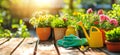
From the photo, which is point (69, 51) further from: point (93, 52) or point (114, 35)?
point (114, 35)

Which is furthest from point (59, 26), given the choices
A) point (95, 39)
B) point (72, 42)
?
point (95, 39)

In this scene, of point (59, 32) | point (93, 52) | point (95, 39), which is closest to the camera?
point (93, 52)

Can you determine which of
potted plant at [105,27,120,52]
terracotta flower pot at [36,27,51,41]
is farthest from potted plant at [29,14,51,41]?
potted plant at [105,27,120,52]

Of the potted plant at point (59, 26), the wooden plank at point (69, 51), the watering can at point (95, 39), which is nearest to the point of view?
the wooden plank at point (69, 51)

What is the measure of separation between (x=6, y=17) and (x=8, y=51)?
196 inches

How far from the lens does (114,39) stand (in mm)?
2201

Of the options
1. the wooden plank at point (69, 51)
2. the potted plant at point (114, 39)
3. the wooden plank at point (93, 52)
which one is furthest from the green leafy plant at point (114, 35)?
the wooden plank at point (69, 51)

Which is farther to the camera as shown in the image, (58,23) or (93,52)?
(58,23)

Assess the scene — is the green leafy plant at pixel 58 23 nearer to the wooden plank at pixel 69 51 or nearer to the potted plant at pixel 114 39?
the wooden plank at pixel 69 51

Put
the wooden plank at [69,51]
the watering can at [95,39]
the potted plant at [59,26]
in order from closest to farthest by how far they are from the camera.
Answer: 1. the wooden plank at [69,51]
2. the watering can at [95,39]
3. the potted plant at [59,26]

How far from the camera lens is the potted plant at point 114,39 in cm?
218

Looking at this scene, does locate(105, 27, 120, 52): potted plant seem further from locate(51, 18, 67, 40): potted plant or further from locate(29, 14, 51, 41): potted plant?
locate(29, 14, 51, 41): potted plant

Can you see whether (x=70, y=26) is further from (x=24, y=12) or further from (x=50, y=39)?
(x=24, y=12)

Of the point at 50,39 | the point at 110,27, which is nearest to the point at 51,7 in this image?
the point at 50,39
